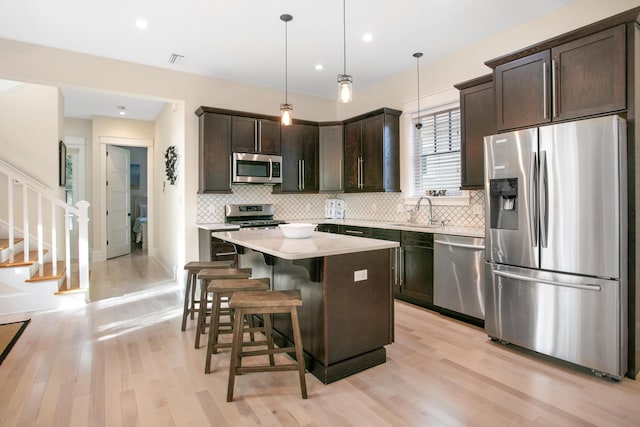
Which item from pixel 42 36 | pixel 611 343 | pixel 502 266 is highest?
pixel 42 36

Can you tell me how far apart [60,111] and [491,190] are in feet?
19.1

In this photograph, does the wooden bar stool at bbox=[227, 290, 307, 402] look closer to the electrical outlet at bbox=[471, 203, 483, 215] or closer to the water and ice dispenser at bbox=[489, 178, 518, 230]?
the water and ice dispenser at bbox=[489, 178, 518, 230]

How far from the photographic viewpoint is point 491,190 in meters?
2.94

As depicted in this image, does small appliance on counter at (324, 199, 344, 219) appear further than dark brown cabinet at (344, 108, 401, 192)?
Yes

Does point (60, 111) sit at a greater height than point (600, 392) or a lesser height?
greater

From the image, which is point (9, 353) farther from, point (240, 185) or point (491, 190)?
point (491, 190)

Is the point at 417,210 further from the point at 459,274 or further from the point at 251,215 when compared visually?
the point at 251,215

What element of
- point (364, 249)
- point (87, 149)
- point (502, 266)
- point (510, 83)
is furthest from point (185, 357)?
point (87, 149)

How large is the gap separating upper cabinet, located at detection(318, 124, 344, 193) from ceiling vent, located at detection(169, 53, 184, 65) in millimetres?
2150

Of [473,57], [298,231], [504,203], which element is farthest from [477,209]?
[298,231]

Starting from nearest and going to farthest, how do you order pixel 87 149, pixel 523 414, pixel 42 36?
pixel 523 414
pixel 42 36
pixel 87 149

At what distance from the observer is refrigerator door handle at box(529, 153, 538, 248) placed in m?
2.63

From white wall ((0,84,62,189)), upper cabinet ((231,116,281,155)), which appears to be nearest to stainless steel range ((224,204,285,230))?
upper cabinet ((231,116,281,155))

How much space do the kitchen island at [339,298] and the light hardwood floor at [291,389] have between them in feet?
0.44
